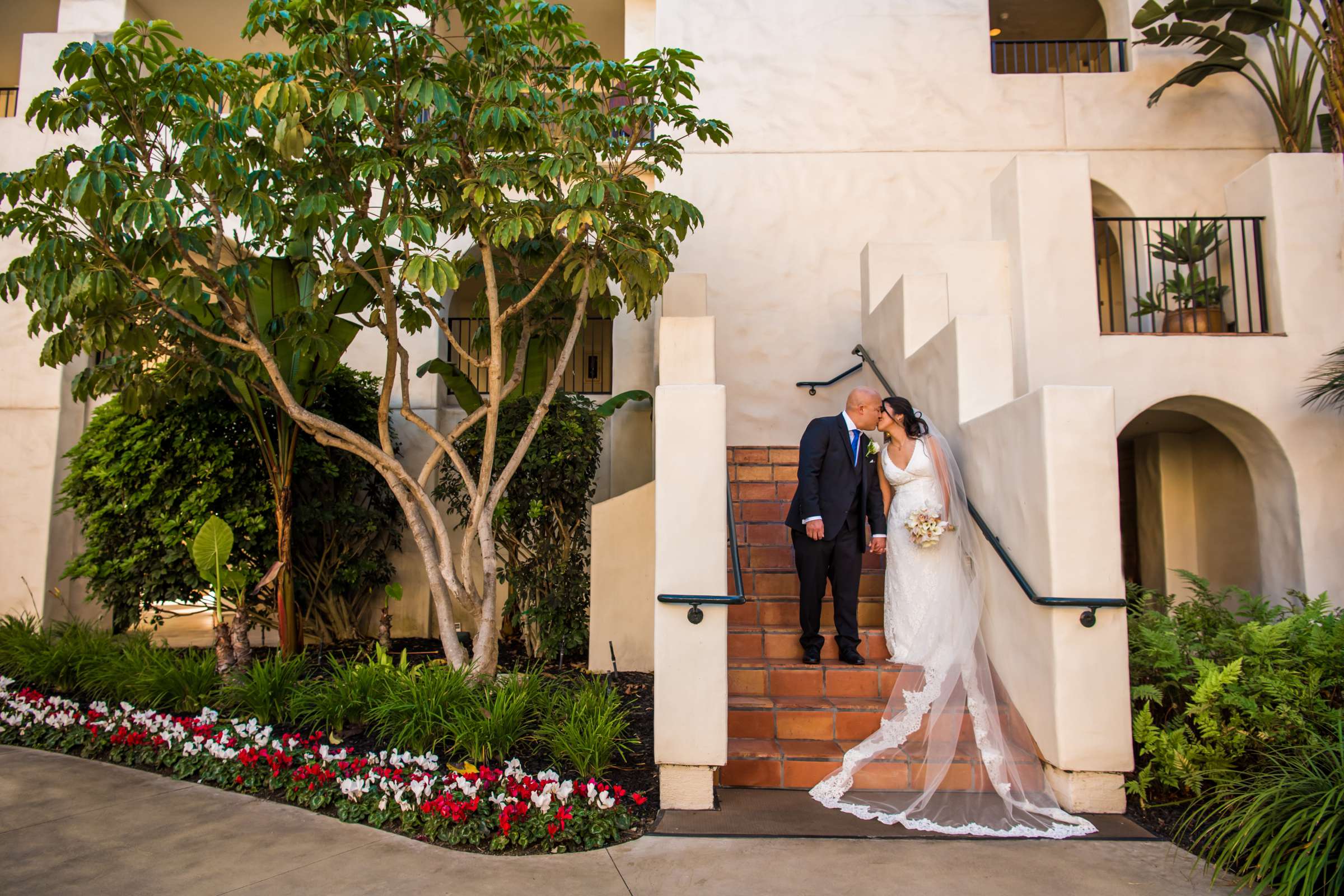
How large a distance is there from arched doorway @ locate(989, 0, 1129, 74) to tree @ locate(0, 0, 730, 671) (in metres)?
7.07

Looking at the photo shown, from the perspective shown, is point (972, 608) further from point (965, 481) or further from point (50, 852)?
point (50, 852)

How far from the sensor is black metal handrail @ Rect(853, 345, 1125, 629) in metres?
4.80

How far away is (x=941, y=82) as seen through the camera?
32.6 ft

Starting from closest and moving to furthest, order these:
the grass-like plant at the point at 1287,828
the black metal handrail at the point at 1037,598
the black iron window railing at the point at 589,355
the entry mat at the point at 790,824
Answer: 1. the grass-like plant at the point at 1287,828
2. the entry mat at the point at 790,824
3. the black metal handrail at the point at 1037,598
4. the black iron window railing at the point at 589,355

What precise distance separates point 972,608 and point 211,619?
952cm

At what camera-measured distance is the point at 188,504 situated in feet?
24.8

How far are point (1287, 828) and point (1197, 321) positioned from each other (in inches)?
228

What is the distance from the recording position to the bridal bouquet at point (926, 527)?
5660 millimetres

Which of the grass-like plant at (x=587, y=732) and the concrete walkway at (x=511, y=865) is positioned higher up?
the grass-like plant at (x=587, y=732)

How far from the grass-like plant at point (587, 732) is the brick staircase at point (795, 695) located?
696 mm

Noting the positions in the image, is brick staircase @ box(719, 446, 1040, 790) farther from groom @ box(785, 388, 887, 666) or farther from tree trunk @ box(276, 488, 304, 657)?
tree trunk @ box(276, 488, 304, 657)

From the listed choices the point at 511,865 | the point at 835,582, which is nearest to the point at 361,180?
the point at 835,582

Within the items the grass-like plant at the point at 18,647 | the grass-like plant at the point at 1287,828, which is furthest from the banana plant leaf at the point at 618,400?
the grass-like plant at the point at 1287,828

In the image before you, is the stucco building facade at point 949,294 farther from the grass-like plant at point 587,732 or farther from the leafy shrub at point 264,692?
the leafy shrub at point 264,692
